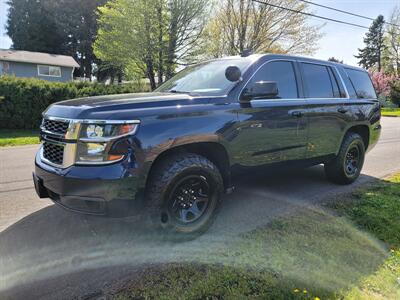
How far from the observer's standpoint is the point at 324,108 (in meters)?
4.62

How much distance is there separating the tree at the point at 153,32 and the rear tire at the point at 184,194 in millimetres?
19181

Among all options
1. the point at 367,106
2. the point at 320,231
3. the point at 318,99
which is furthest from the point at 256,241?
the point at 367,106

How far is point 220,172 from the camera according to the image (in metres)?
3.63

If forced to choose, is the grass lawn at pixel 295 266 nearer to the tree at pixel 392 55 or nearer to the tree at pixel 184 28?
the tree at pixel 184 28

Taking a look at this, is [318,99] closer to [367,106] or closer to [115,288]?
[367,106]

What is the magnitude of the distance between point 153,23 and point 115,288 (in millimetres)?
20416

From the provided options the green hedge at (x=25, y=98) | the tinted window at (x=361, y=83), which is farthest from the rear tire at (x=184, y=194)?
the green hedge at (x=25, y=98)

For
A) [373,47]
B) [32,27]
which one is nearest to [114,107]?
[32,27]

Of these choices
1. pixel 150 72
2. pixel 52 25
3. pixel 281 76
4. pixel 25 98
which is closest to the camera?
pixel 281 76

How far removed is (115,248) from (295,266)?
1.72 metres

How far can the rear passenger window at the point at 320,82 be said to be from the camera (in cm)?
451

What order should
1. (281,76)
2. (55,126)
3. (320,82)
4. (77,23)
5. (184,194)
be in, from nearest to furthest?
(55,126), (184,194), (281,76), (320,82), (77,23)

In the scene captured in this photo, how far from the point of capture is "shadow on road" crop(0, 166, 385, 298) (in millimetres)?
2699

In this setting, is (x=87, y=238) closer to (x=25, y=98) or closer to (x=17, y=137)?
(x=17, y=137)
